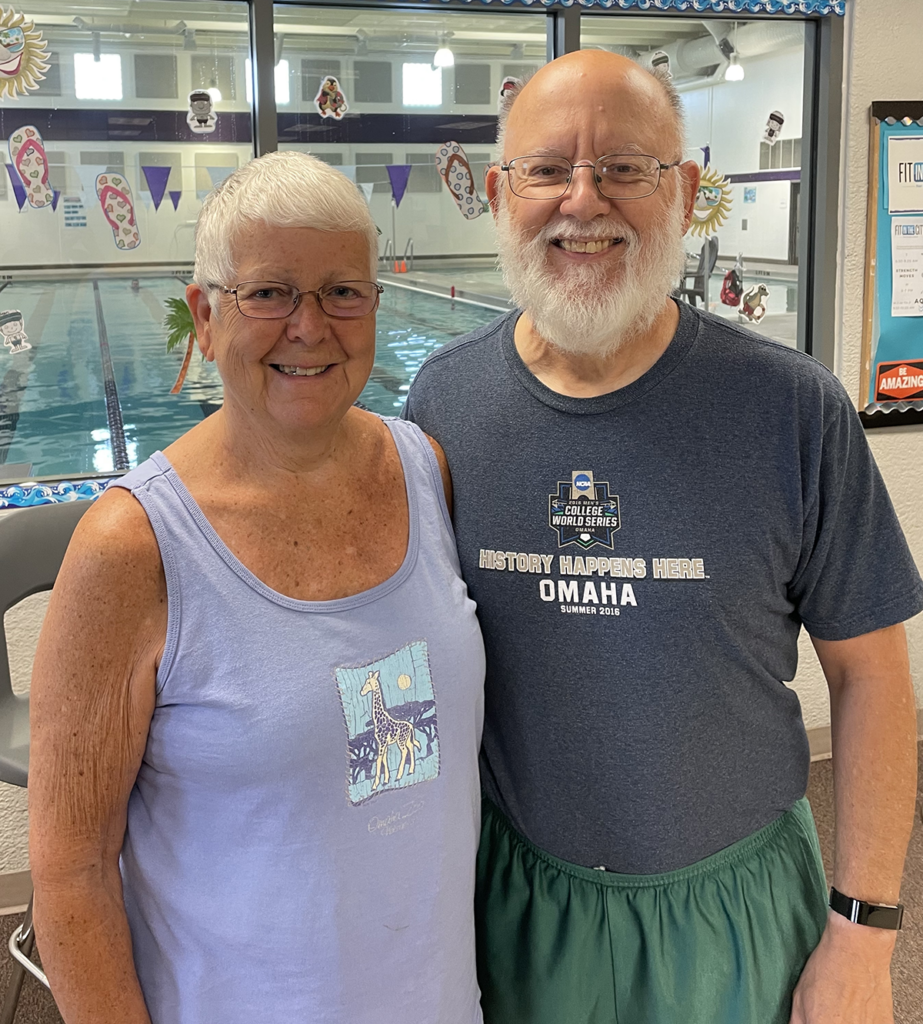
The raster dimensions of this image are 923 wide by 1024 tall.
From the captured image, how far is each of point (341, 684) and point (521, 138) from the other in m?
0.77

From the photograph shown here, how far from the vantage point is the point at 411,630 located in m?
1.20

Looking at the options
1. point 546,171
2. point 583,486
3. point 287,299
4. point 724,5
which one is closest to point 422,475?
point 583,486

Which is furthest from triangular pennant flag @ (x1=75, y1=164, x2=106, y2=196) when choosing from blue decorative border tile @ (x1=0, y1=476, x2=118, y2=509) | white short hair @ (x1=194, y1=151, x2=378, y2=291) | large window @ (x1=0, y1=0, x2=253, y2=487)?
white short hair @ (x1=194, y1=151, x2=378, y2=291)

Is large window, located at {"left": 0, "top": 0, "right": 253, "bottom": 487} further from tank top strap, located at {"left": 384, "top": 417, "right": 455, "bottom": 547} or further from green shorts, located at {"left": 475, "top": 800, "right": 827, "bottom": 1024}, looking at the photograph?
green shorts, located at {"left": 475, "top": 800, "right": 827, "bottom": 1024}

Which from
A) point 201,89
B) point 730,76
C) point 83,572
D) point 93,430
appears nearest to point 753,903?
point 83,572

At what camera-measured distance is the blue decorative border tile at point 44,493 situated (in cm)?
278

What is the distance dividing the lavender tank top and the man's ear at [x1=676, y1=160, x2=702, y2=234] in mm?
659

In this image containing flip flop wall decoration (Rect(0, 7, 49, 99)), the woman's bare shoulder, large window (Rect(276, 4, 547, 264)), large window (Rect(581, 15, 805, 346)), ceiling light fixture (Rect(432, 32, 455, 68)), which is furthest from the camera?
large window (Rect(581, 15, 805, 346))

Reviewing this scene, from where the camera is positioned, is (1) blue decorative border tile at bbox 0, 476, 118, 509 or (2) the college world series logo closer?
(2) the college world series logo

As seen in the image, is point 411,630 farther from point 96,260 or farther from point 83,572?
point 96,260

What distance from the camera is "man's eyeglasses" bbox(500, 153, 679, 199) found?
1319mm

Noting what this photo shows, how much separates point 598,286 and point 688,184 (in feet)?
0.77

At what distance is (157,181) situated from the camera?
296 cm

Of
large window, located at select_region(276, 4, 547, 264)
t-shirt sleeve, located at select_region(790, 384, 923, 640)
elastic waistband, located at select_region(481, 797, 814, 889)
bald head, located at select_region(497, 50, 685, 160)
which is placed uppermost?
large window, located at select_region(276, 4, 547, 264)
